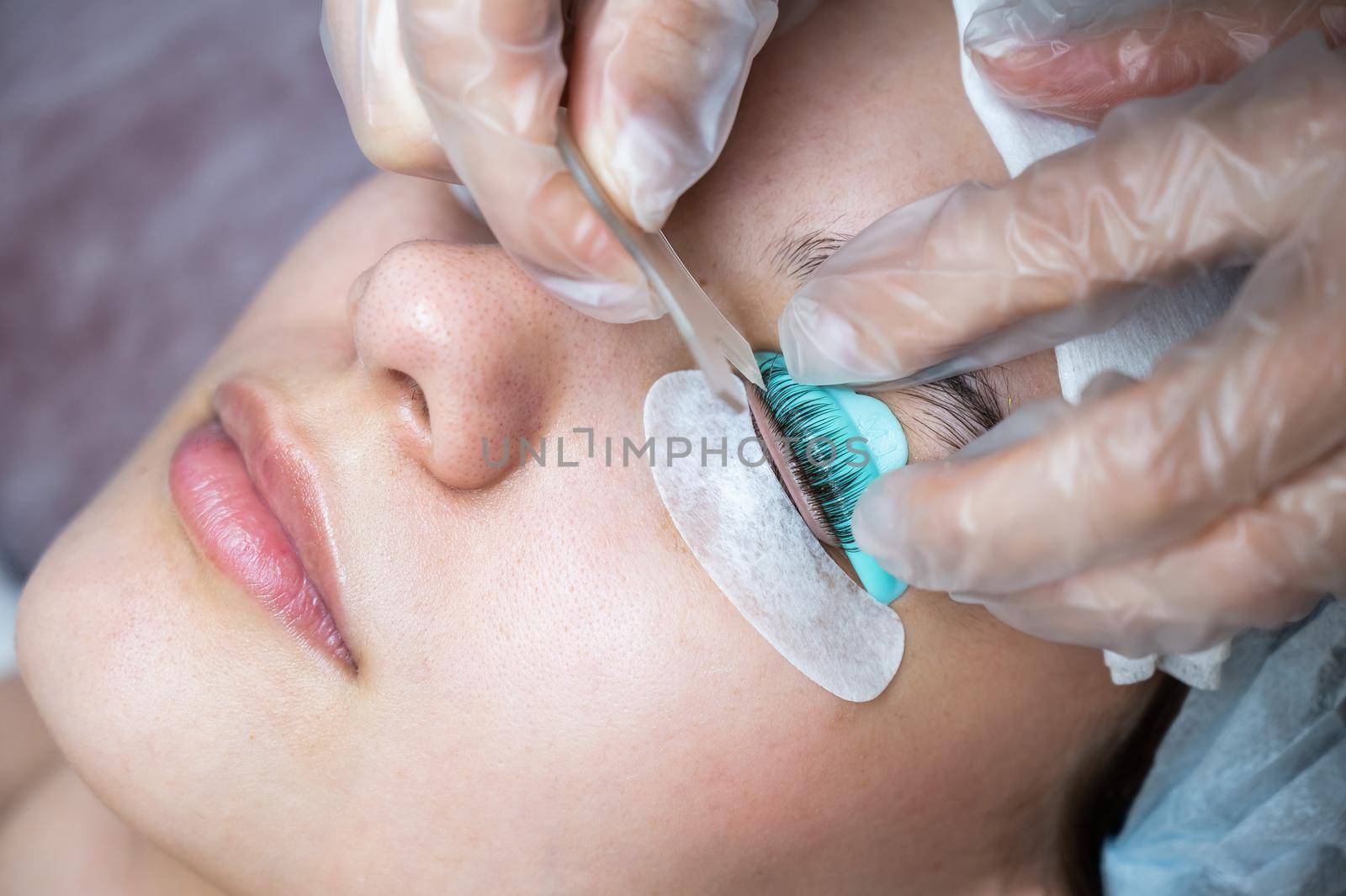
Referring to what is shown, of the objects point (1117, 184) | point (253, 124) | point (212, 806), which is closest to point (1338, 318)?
point (1117, 184)

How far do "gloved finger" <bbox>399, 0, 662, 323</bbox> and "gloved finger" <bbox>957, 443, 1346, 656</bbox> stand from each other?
0.45 metres

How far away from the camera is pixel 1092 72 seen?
0.85 meters

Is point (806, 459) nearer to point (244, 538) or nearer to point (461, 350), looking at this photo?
point (461, 350)

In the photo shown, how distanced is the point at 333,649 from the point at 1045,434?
62 cm

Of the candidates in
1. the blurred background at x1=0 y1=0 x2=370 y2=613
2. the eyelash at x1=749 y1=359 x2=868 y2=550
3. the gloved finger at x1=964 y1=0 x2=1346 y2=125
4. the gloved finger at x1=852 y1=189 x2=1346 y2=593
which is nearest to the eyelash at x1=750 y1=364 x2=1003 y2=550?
the eyelash at x1=749 y1=359 x2=868 y2=550

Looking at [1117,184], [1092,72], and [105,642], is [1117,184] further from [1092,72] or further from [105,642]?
[105,642]

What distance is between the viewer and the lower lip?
82 cm

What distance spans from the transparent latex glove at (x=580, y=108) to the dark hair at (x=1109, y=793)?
0.75 metres

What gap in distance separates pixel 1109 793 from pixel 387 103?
1.17m

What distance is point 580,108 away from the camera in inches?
30.9

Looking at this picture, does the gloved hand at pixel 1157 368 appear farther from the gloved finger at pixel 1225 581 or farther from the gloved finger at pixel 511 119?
the gloved finger at pixel 511 119

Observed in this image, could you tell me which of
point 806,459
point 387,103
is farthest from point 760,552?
point 387,103

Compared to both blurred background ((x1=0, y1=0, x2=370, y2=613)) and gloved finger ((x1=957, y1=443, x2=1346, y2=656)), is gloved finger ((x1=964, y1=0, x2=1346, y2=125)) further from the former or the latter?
blurred background ((x1=0, y1=0, x2=370, y2=613))

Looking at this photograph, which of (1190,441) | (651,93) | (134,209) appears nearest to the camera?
(1190,441)
